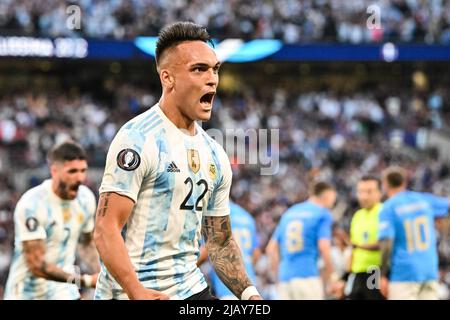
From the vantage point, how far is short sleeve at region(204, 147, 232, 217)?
5293 mm

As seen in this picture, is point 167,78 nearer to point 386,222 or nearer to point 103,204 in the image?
point 103,204

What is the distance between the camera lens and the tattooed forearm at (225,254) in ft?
17.3

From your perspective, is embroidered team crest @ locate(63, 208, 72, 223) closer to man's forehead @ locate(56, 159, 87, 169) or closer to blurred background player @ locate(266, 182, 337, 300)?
man's forehead @ locate(56, 159, 87, 169)

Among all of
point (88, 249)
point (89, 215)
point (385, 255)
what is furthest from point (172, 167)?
point (385, 255)

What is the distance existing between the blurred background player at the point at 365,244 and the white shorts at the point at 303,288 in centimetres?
129

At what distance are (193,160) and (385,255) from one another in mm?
4963

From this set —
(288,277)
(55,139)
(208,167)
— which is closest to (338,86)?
(55,139)

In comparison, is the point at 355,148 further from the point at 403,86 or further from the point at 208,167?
the point at 208,167

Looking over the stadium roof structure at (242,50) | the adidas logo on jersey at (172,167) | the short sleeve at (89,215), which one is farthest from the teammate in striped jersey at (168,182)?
→ the stadium roof structure at (242,50)

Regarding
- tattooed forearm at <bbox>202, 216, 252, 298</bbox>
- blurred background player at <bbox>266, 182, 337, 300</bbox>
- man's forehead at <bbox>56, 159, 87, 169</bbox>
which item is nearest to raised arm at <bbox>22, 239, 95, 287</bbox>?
man's forehead at <bbox>56, 159, 87, 169</bbox>

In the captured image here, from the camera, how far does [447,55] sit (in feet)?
98.8

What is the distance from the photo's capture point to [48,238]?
25.4 ft

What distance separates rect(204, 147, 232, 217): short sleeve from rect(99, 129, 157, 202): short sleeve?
0.61 meters

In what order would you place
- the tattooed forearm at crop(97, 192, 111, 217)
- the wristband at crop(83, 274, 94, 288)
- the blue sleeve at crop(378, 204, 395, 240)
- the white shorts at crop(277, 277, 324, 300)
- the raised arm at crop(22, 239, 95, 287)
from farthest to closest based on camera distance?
the white shorts at crop(277, 277, 324, 300), the blue sleeve at crop(378, 204, 395, 240), the raised arm at crop(22, 239, 95, 287), the wristband at crop(83, 274, 94, 288), the tattooed forearm at crop(97, 192, 111, 217)
